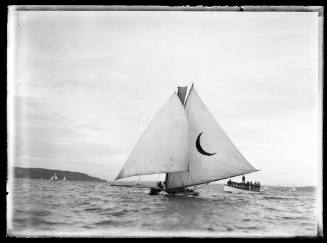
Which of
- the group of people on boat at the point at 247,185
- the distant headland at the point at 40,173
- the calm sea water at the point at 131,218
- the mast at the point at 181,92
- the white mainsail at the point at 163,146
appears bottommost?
the calm sea water at the point at 131,218

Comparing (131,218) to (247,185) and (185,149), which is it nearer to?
(185,149)

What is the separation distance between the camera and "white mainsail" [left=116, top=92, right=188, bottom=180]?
24.5 feet

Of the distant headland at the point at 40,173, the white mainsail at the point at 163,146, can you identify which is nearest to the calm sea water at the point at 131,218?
the distant headland at the point at 40,173

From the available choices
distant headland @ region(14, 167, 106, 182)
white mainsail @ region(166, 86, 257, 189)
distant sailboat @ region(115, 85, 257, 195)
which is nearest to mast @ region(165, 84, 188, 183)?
distant sailboat @ region(115, 85, 257, 195)

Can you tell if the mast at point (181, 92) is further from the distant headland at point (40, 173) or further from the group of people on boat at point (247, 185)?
the distant headland at point (40, 173)

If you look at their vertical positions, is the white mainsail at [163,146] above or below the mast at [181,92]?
below

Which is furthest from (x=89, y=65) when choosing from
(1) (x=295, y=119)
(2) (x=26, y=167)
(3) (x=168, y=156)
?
(1) (x=295, y=119)

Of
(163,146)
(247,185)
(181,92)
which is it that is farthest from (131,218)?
(247,185)

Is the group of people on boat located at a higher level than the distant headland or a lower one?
lower

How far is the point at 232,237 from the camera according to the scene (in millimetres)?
6711

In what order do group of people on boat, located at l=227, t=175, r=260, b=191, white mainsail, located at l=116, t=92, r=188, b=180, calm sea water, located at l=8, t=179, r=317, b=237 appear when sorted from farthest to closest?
1. group of people on boat, located at l=227, t=175, r=260, b=191
2. white mainsail, located at l=116, t=92, r=188, b=180
3. calm sea water, located at l=8, t=179, r=317, b=237

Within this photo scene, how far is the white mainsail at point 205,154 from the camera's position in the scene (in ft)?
25.3

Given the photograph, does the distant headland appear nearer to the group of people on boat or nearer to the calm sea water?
the calm sea water

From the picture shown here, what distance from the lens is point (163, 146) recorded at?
8.51 m
